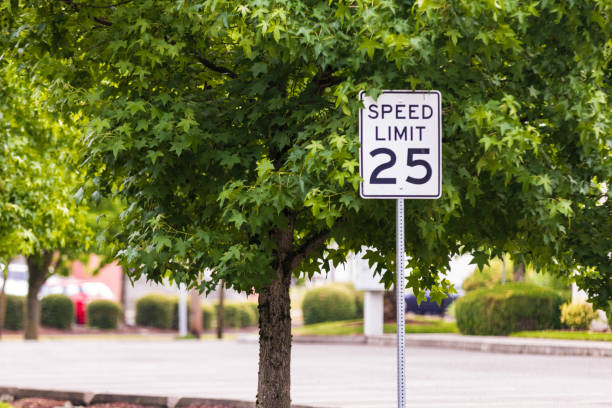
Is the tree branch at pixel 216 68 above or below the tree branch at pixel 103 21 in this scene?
below

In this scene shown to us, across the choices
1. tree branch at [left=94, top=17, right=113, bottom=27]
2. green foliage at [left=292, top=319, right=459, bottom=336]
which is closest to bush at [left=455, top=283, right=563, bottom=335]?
green foliage at [left=292, top=319, right=459, bottom=336]

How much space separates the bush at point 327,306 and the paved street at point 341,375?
10.5 metres

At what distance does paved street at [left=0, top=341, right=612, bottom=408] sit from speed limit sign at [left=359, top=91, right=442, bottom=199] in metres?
6.22

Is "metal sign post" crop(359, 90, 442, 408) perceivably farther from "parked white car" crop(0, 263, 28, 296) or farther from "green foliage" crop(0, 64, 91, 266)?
"parked white car" crop(0, 263, 28, 296)

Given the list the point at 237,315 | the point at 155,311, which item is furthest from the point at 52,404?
the point at 237,315

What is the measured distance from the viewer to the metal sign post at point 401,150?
18.6ft

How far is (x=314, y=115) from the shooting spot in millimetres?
6613

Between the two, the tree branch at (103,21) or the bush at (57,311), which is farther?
the bush at (57,311)

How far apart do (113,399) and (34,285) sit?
19392 mm

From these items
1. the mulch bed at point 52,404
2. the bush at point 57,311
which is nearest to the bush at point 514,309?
the mulch bed at point 52,404

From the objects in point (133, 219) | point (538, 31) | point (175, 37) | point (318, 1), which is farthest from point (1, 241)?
point (538, 31)

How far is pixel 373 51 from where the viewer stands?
5.71 m

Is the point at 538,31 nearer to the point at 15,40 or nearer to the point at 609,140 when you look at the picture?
the point at 609,140

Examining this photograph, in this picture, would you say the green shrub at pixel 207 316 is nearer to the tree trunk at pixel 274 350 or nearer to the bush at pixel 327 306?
the bush at pixel 327 306
